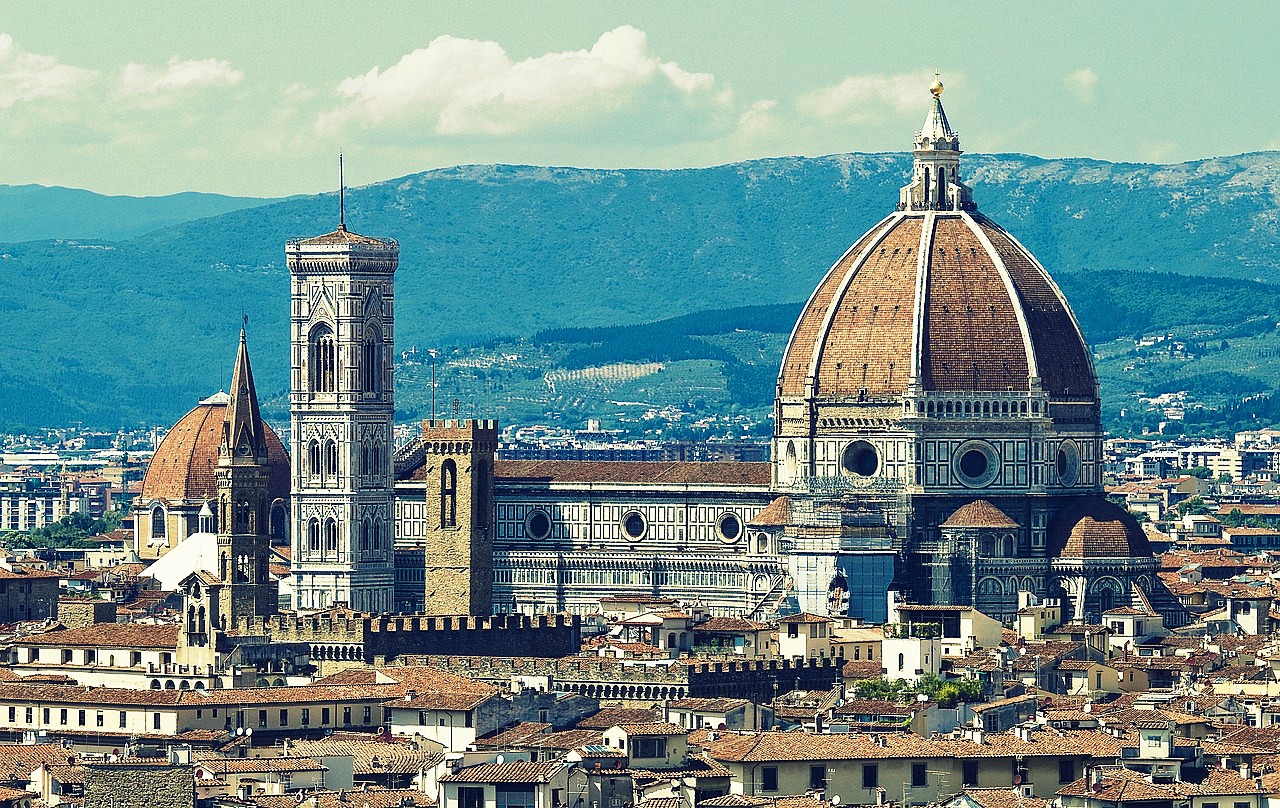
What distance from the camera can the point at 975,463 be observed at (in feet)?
496

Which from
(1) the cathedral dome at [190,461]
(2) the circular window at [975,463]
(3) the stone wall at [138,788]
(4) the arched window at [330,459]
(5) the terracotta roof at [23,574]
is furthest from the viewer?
(1) the cathedral dome at [190,461]

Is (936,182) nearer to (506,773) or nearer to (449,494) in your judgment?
(449,494)

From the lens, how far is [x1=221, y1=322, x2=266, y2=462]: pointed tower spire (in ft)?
456

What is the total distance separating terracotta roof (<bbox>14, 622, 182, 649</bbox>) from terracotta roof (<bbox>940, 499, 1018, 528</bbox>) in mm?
36808

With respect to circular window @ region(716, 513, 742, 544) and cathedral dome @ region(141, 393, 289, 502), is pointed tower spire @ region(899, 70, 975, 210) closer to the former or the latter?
circular window @ region(716, 513, 742, 544)

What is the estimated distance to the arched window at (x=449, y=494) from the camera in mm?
152875

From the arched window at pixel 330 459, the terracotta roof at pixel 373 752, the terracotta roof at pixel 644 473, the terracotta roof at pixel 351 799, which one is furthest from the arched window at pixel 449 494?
the terracotta roof at pixel 351 799

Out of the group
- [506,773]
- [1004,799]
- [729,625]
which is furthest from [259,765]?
[729,625]

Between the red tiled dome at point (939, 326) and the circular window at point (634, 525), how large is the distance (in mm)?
6478

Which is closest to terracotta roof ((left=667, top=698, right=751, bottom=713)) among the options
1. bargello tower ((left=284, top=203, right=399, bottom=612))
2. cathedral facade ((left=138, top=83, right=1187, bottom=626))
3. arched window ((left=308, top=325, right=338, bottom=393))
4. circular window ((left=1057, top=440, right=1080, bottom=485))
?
cathedral facade ((left=138, top=83, right=1187, bottom=626))

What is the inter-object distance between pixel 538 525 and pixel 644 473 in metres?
4.06

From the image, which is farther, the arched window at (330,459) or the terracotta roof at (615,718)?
the arched window at (330,459)

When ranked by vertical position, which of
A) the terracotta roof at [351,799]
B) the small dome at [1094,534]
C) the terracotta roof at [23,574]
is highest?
the small dome at [1094,534]

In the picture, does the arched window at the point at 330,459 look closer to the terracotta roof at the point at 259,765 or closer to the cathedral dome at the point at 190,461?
the cathedral dome at the point at 190,461
